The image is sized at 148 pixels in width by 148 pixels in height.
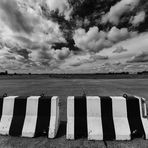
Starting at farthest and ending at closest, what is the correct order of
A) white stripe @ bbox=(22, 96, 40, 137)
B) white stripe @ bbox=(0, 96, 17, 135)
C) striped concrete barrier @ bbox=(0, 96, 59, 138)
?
1. white stripe @ bbox=(0, 96, 17, 135)
2. white stripe @ bbox=(22, 96, 40, 137)
3. striped concrete barrier @ bbox=(0, 96, 59, 138)

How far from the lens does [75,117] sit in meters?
3.22

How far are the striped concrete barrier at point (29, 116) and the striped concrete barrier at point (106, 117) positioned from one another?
42 centimetres

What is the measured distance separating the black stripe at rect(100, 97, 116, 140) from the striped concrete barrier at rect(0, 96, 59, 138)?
118 centimetres

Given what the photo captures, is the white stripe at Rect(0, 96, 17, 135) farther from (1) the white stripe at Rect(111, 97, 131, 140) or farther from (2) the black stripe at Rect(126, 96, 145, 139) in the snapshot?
(2) the black stripe at Rect(126, 96, 145, 139)

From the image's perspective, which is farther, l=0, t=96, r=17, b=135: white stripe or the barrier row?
l=0, t=96, r=17, b=135: white stripe

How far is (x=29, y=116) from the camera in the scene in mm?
3291

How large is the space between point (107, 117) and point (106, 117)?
0.08 feet

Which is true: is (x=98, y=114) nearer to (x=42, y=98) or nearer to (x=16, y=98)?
(x=42, y=98)

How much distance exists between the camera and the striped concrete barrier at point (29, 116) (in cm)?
304

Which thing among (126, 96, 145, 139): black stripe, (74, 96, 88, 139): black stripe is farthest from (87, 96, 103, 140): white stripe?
(126, 96, 145, 139): black stripe

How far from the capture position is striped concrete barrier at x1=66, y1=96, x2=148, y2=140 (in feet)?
9.64

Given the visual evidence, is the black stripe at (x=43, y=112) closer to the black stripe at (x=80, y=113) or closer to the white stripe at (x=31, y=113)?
the white stripe at (x=31, y=113)

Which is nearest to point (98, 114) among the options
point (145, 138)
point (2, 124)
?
point (145, 138)

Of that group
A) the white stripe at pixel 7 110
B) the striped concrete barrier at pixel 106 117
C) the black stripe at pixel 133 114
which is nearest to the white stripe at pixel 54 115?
the striped concrete barrier at pixel 106 117
